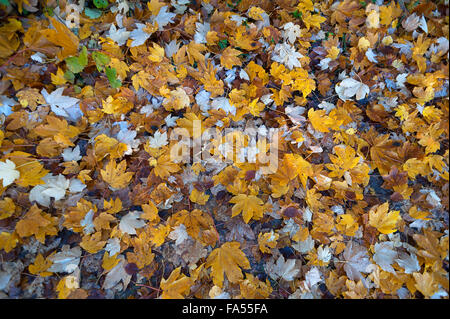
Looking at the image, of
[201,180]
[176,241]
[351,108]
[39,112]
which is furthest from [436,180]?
[39,112]

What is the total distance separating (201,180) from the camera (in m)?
1.50

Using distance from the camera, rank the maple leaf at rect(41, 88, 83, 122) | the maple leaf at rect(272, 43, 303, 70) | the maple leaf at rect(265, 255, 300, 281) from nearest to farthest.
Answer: the maple leaf at rect(265, 255, 300, 281) → the maple leaf at rect(41, 88, 83, 122) → the maple leaf at rect(272, 43, 303, 70)

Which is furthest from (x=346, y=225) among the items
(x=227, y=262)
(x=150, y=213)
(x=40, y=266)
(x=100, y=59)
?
(x=100, y=59)

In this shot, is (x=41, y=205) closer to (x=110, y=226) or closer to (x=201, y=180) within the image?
(x=110, y=226)

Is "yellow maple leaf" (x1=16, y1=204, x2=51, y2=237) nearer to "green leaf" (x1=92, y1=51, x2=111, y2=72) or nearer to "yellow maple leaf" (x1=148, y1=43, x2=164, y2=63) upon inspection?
"green leaf" (x1=92, y1=51, x2=111, y2=72)

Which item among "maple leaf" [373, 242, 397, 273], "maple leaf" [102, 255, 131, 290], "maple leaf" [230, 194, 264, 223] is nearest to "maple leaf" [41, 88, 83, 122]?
"maple leaf" [102, 255, 131, 290]

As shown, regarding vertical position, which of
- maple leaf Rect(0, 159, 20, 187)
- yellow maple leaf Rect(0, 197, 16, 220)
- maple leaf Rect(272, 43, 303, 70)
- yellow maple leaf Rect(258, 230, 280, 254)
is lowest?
yellow maple leaf Rect(258, 230, 280, 254)

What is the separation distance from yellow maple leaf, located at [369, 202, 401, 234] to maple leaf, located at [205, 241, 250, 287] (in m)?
0.72

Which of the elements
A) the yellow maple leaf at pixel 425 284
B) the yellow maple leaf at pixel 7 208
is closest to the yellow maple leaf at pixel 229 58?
the yellow maple leaf at pixel 7 208

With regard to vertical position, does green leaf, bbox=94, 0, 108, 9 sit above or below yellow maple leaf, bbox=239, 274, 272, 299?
above

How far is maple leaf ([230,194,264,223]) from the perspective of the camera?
142cm

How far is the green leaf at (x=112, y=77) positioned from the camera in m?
1.56

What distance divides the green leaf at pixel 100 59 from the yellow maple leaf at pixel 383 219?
5.57ft
